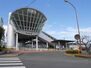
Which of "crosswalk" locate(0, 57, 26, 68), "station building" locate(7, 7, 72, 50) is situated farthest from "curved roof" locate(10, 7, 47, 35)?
"crosswalk" locate(0, 57, 26, 68)

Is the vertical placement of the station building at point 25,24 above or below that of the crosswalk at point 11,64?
above

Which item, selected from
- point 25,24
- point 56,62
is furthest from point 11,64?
point 25,24

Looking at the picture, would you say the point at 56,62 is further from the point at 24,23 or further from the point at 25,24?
the point at 25,24

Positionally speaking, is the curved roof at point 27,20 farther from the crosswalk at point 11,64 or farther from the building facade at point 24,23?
the crosswalk at point 11,64

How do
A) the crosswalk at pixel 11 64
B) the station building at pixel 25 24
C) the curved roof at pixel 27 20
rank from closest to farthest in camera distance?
the crosswalk at pixel 11 64
the curved roof at pixel 27 20
the station building at pixel 25 24

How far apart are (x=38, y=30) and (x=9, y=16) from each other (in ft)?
41.2

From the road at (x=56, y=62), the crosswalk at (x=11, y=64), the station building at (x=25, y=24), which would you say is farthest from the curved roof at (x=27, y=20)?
the crosswalk at (x=11, y=64)

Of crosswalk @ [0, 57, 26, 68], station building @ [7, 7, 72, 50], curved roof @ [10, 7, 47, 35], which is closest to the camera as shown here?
crosswalk @ [0, 57, 26, 68]

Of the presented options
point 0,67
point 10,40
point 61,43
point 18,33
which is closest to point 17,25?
point 18,33

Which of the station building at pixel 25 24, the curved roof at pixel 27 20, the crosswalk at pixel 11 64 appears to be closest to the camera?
the crosswalk at pixel 11 64

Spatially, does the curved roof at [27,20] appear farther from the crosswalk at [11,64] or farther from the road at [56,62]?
the crosswalk at [11,64]

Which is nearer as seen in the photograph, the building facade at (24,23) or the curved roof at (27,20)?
the curved roof at (27,20)

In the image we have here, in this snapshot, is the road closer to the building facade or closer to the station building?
the station building

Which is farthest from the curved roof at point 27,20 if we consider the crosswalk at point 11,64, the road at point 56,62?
the crosswalk at point 11,64
